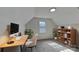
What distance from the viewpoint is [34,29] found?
205 centimetres

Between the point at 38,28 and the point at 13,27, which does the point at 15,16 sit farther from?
the point at 38,28

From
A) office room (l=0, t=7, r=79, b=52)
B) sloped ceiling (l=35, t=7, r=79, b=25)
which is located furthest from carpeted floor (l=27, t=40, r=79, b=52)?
sloped ceiling (l=35, t=7, r=79, b=25)

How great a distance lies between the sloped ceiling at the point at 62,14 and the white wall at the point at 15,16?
168mm

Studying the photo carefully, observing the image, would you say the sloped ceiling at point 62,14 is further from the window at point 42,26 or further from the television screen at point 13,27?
the television screen at point 13,27

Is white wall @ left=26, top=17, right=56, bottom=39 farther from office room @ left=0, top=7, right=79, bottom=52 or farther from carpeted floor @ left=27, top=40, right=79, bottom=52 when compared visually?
carpeted floor @ left=27, top=40, right=79, bottom=52

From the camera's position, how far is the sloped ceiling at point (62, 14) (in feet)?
6.70

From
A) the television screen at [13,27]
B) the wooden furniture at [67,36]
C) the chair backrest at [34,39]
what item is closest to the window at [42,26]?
the chair backrest at [34,39]

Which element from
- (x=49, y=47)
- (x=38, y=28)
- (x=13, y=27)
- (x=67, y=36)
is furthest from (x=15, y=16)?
(x=67, y=36)

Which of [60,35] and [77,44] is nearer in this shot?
[77,44]

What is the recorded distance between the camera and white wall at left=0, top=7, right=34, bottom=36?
Result: 6.36ft

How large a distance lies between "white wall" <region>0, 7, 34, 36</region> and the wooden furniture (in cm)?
65
